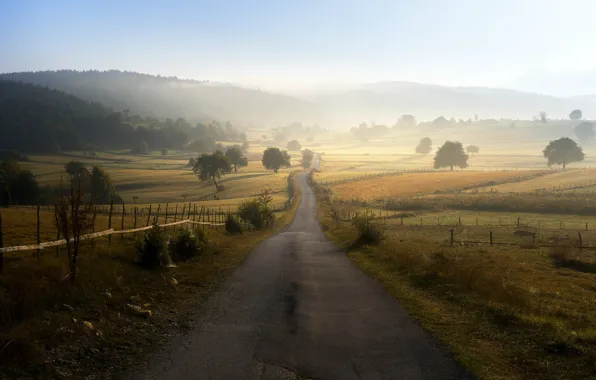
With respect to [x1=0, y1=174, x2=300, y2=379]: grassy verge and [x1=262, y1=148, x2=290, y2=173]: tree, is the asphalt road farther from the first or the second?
[x1=262, y1=148, x2=290, y2=173]: tree

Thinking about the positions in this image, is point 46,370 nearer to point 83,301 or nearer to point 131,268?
point 83,301

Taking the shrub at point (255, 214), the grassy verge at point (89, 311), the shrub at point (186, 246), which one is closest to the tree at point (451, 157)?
the shrub at point (255, 214)

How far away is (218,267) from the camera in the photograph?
2122 cm

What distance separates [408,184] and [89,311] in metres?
105

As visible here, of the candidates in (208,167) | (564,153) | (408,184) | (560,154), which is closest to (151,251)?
(408,184)

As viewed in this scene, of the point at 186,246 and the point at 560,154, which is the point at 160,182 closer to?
the point at 186,246

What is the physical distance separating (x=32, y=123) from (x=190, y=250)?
672ft

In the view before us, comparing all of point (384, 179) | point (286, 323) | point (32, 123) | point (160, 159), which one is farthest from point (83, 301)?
point (32, 123)

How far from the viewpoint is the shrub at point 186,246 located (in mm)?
23075

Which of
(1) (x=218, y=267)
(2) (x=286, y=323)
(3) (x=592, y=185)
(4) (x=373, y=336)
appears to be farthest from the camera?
(3) (x=592, y=185)

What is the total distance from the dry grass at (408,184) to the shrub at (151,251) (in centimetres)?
7508

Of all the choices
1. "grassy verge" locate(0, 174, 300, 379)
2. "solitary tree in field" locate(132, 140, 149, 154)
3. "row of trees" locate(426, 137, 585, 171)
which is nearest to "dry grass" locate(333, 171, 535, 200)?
"row of trees" locate(426, 137, 585, 171)

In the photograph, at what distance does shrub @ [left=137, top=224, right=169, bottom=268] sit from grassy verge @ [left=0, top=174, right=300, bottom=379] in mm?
558

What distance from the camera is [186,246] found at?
76.6ft
